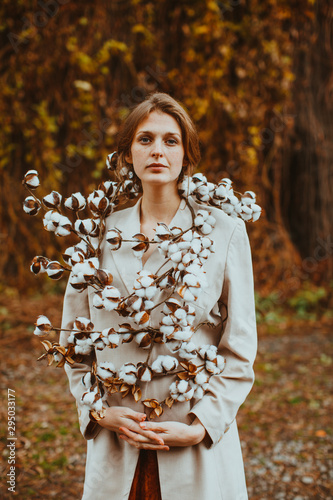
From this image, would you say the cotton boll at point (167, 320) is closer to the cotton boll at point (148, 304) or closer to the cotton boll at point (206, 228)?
the cotton boll at point (148, 304)

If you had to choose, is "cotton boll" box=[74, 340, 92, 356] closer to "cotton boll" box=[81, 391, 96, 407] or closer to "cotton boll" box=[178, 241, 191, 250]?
"cotton boll" box=[81, 391, 96, 407]

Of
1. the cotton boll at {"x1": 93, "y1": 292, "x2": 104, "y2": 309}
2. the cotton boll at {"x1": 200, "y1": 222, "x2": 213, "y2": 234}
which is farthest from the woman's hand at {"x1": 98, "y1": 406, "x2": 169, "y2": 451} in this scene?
the cotton boll at {"x1": 200, "y1": 222, "x2": 213, "y2": 234}

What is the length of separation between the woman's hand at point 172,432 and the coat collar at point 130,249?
379 millimetres

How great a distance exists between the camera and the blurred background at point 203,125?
4230mm

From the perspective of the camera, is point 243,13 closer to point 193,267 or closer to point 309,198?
point 309,198

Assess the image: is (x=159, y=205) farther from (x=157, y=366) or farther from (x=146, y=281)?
(x=157, y=366)

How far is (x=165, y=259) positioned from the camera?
1371 millimetres

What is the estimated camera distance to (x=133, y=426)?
127 cm

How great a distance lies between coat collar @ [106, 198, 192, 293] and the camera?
1.34m

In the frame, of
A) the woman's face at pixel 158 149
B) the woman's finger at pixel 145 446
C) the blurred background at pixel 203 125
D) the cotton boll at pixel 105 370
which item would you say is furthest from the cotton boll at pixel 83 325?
the blurred background at pixel 203 125

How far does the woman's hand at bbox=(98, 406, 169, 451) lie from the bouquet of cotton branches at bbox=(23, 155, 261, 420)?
1.7 inches

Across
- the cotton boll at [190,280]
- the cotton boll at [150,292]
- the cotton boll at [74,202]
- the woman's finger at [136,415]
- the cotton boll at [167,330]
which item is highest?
the cotton boll at [74,202]

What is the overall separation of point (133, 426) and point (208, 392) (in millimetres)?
235

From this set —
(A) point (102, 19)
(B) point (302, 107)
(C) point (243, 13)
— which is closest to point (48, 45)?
(A) point (102, 19)
